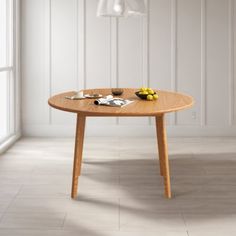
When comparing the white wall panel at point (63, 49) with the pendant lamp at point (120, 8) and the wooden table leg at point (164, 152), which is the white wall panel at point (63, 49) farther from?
the wooden table leg at point (164, 152)

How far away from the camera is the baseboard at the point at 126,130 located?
7.03m

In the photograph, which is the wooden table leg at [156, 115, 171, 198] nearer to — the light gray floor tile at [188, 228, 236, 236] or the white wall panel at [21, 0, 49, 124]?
the light gray floor tile at [188, 228, 236, 236]

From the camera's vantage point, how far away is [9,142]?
623 centimetres

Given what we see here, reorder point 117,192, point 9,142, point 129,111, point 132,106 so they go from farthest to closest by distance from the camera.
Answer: point 9,142
point 117,192
point 132,106
point 129,111

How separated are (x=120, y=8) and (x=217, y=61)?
10.3 feet

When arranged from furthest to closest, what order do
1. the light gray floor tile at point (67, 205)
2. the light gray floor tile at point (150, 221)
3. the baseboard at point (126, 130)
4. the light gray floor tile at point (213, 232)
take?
the baseboard at point (126, 130), the light gray floor tile at point (67, 205), the light gray floor tile at point (150, 221), the light gray floor tile at point (213, 232)

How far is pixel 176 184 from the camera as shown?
4.46 m

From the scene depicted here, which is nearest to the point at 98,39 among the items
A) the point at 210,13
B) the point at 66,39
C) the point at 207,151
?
the point at 66,39

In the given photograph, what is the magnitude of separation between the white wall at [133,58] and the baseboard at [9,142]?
0.35 meters

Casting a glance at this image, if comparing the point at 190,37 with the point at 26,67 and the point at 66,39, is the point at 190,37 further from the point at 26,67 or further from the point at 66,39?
the point at 26,67

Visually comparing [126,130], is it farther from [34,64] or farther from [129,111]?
[129,111]

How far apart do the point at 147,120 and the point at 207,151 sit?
1309 millimetres

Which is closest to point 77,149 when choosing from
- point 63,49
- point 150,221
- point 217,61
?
point 150,221

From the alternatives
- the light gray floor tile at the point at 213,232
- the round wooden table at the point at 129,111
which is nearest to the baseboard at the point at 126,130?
the round wooden table at the point at 129,111
